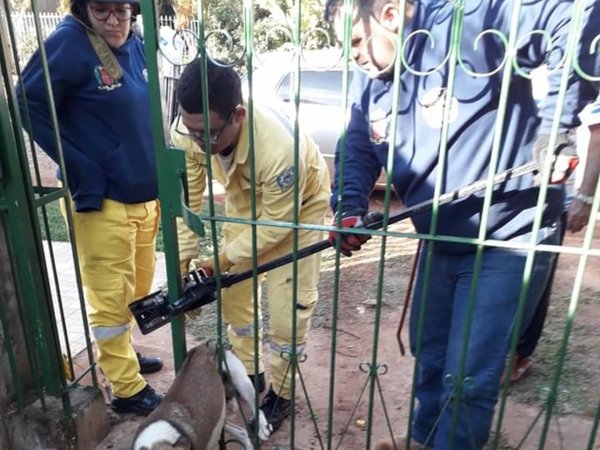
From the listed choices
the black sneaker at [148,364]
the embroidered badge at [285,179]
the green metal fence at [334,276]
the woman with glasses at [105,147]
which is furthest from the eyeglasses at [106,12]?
the black sneaker at [148,364]

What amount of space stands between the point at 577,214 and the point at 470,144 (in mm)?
450

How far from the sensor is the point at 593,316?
3912 millimetres

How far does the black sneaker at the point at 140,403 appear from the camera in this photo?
9.61ft

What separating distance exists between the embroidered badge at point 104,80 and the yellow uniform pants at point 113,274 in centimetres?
55

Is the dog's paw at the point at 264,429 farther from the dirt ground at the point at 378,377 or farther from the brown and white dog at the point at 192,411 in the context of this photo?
the brown and white dog at the point at 192,411

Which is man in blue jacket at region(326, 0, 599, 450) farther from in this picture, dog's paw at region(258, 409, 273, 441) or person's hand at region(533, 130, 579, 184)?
dog's paw at region(258, 409, 273, 441)

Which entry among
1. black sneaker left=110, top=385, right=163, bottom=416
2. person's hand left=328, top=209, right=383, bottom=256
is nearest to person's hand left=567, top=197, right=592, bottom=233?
person's hand left=328, top=209, right=383, bottom=256

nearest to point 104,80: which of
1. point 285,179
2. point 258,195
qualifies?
point 258,195

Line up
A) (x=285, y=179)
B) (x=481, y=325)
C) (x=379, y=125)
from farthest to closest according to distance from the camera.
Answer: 1. (x=285, y=179)
2. (x=379, y=125)
3. (x=481, y=325)

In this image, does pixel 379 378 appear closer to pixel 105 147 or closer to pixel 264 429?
pixel 264 429

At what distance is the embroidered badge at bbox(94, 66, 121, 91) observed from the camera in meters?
2.59

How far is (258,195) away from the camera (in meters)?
2.61

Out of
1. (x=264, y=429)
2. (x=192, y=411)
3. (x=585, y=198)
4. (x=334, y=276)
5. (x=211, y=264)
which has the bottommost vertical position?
(x=264, y=429)

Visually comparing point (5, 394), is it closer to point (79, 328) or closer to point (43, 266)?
point (43, 266)
